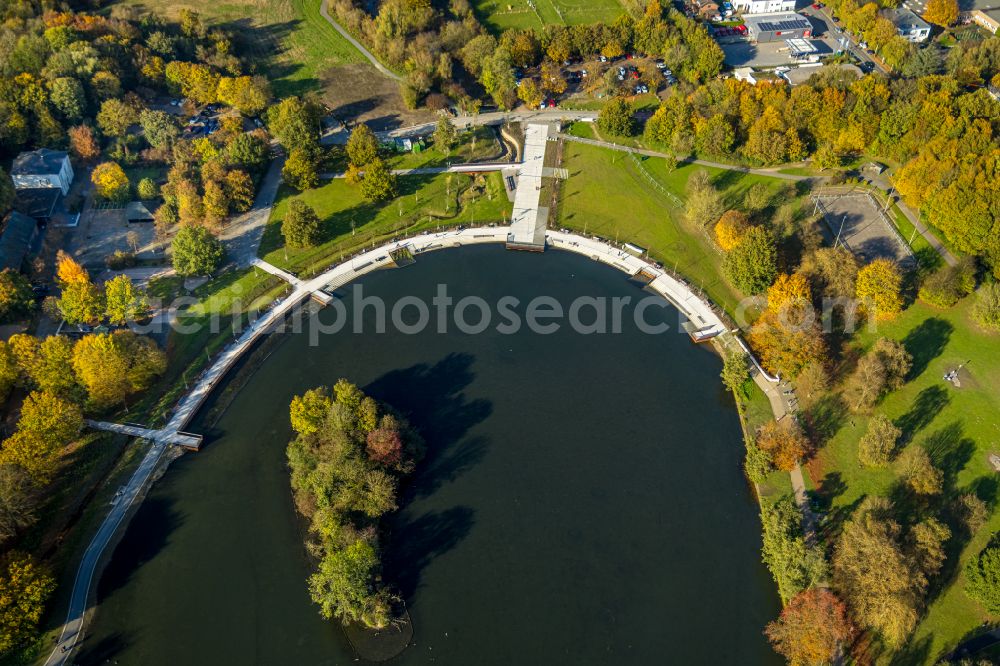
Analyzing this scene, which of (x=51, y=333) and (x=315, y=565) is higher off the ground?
(x=51, y=333)

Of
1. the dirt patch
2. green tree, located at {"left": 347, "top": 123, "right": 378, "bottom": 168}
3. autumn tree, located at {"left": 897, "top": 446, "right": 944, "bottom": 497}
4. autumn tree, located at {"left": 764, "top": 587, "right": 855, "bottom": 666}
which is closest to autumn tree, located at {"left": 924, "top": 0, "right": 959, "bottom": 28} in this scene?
the dirt patch

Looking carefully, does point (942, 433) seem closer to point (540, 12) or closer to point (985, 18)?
point (985, 18)

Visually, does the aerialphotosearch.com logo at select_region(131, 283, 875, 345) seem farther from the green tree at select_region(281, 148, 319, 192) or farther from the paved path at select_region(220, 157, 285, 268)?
the green tree at select_region(281, 148, 319, 192)

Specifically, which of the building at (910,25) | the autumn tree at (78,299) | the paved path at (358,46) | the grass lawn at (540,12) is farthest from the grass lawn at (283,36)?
the building at (910,25)

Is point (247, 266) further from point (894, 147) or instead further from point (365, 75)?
point (894, 147)

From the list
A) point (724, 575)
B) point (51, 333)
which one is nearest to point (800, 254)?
point (724, 575)

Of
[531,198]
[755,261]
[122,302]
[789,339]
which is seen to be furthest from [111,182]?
[789,339]

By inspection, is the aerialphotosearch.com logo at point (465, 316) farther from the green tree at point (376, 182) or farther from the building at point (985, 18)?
the building at point (985, 18)
